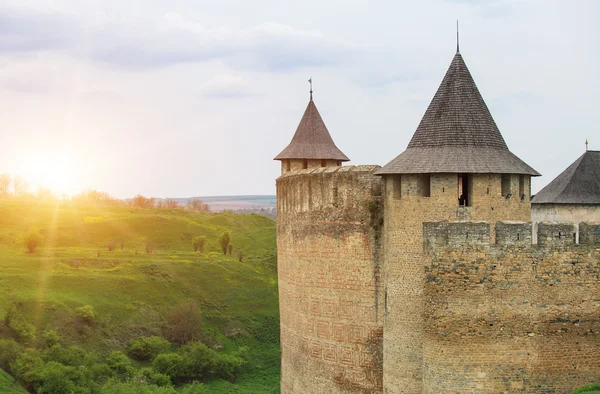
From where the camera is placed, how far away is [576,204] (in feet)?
92.5

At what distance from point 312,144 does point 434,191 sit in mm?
10963

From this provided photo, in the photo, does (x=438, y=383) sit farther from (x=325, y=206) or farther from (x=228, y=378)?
(x=228, y=378)

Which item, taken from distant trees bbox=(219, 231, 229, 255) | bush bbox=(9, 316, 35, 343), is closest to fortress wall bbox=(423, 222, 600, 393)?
bush bbox=(9, 316, 35, 343)

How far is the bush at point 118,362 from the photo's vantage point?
32812mm

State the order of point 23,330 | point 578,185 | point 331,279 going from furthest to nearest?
point 23,330
point 578,185
point 331,279

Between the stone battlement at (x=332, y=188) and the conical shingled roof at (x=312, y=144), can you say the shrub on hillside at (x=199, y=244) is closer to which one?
the conical shingled roof at (x=312, y=144)

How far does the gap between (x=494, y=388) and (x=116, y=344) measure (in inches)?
978

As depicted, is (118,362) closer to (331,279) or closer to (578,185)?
(331,279)

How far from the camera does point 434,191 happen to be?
662 inches

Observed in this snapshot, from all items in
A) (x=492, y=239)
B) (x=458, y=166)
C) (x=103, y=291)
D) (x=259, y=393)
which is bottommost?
(x=259, y=393)

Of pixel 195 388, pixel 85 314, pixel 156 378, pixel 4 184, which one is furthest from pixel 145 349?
pixel 4 184

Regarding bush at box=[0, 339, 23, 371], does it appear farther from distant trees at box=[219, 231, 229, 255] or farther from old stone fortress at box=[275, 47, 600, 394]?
distant trees at box=[219, 231, 229, 255]

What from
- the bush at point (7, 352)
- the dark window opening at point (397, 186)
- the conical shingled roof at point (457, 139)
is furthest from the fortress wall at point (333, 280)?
the bush at point (7, 352)

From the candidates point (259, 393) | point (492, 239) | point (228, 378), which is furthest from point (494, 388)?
point (228, 378)
